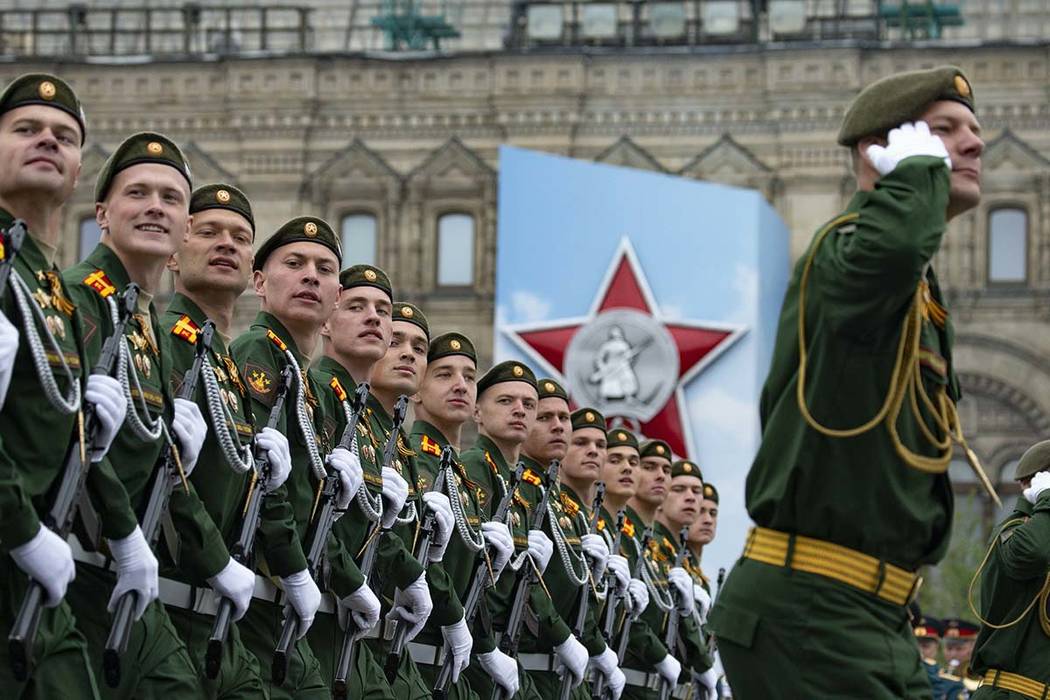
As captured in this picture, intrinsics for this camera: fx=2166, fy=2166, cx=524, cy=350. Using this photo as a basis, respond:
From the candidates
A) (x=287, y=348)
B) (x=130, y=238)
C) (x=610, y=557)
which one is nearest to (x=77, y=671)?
(x=130, y=238)

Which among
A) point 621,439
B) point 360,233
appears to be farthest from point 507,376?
point 360,233

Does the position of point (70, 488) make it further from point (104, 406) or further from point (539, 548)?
point (539, 548)

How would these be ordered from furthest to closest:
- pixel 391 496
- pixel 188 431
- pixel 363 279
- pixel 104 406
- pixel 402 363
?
1. pixel 402 363
2. pixel 363 279
3. pixel 391 496
4. pixel 188 431
5. pixel 104 406

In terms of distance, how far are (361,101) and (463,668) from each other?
2611cm

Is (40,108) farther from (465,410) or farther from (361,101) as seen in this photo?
(361,101)

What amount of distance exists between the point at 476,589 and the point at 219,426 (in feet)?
9.63

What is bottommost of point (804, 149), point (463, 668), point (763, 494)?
point (463, 668)

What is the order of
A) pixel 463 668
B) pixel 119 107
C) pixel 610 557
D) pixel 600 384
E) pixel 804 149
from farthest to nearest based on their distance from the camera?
pixel 119 107, pixel 804 149, pixel 600 384, pixel 610 557, pixel 463 668

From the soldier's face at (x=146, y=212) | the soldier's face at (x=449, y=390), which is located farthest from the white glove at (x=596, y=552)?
the soldier's face at (x=146, y=212)

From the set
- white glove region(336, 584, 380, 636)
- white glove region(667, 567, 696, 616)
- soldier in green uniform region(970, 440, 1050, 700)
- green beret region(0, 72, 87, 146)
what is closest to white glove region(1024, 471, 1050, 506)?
soldier in green uniform region(970, 440, 1050, 700)

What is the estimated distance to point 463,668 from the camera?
9.97 metres

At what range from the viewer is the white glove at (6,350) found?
233 inches

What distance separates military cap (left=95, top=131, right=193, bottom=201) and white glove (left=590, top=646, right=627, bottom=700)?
520cm

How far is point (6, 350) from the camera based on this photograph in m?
5.91
